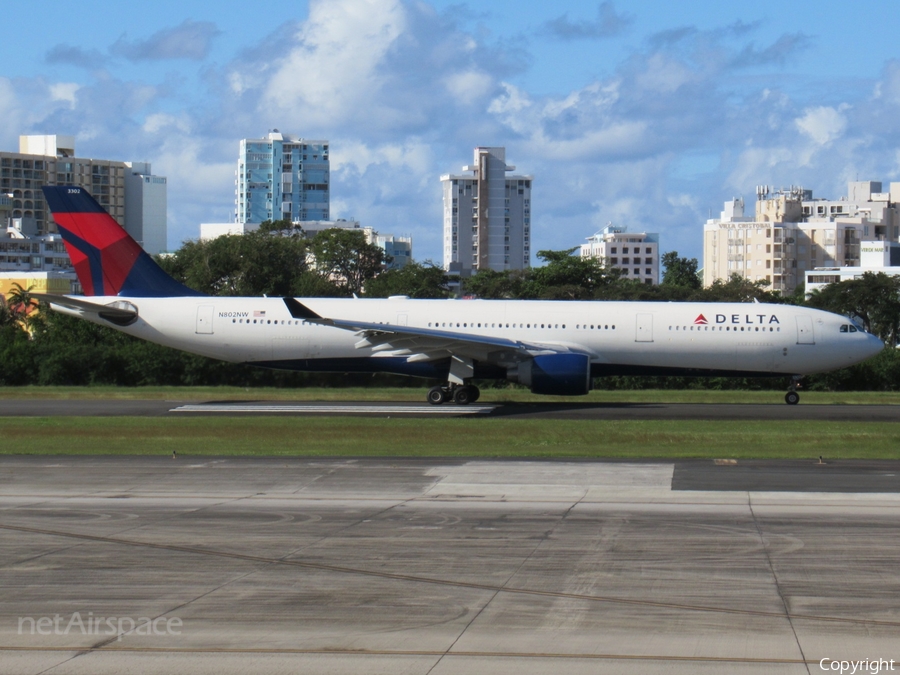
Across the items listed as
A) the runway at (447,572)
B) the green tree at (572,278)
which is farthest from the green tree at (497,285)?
the runway at (447,572)

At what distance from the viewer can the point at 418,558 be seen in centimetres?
1259

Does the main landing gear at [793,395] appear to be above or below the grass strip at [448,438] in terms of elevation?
above

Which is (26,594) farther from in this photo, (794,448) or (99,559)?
(794,448)

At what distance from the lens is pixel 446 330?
35.9 m

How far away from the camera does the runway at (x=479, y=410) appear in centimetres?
3136

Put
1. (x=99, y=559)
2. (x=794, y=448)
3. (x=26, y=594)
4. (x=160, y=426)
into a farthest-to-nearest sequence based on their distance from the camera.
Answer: (x=160, y=426) < (x=794, y=448) < (x=99, y=559) < (x=26, y=594)

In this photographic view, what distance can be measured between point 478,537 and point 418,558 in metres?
1.47

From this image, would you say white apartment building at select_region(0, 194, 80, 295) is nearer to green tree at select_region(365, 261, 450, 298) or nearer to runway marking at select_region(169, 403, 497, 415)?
green tree at select_region(365, 261, 450, 298)

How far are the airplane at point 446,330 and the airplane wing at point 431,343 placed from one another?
55 mm

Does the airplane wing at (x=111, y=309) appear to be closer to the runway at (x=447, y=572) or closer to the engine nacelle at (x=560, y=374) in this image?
the engine nacelle at (x=560, y=374)

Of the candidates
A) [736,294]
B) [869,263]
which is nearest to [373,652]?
[736,294]

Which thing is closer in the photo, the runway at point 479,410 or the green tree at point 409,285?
the runway at point 479,410

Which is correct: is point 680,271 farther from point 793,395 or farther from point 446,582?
point 446,582

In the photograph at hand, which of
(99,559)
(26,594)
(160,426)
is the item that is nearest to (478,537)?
(99,559)
